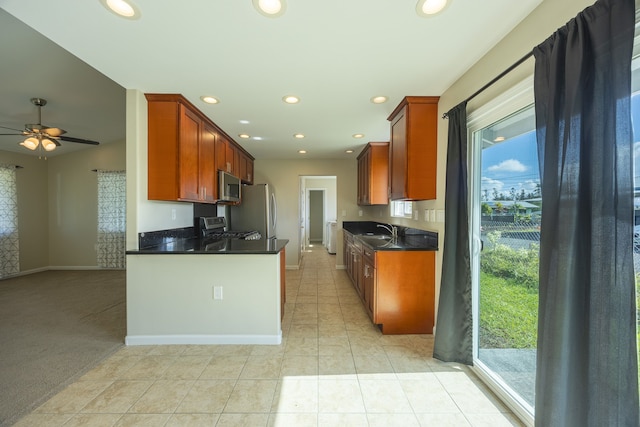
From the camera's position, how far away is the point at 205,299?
2.37 m

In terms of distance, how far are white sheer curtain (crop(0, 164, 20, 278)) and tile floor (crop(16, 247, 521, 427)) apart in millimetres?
4429

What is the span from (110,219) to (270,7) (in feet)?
18.7

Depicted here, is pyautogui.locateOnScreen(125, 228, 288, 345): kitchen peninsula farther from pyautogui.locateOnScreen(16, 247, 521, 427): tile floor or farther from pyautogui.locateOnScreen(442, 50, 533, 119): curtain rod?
pyautogui.locateOnScreen(442, 50, 533, 119): curtain rod

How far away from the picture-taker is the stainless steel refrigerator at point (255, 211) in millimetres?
4609

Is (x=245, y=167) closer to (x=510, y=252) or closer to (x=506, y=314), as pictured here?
(x=510, y=252)

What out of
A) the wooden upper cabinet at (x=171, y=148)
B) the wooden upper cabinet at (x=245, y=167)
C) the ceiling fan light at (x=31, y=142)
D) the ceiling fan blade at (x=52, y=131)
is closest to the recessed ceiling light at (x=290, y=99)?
the wooden upper cabinet at (x=171, y=148)

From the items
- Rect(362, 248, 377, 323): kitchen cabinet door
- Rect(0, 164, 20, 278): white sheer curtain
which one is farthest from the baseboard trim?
Rect(0, 164, 20, 278): white sheer curtain

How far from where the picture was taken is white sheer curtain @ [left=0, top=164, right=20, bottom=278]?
4.46 metres

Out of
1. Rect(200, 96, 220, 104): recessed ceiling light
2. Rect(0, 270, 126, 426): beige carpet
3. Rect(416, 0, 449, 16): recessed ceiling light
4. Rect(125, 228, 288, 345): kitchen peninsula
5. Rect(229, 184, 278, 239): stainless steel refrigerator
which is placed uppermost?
Rect(200, 96, 220, 104): recessed ceiling light

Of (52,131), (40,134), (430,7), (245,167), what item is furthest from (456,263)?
(40,134)

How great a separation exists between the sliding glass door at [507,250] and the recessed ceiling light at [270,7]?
1509 mm

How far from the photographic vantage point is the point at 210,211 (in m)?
3.91

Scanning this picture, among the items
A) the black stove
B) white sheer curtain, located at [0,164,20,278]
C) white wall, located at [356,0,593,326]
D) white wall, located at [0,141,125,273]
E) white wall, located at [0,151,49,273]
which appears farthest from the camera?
white wall, located at [0,141,125,273]

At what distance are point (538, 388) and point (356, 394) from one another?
1.02 metres
